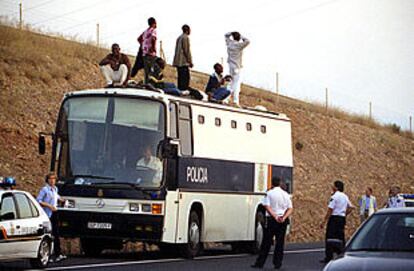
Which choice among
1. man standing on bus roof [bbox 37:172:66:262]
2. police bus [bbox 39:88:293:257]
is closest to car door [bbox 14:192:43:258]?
man standing on bus roof [bbox 37:172:66:262]

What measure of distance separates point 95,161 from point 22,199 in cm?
420

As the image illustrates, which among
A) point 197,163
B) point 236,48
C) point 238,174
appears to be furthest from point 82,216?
point 236,48

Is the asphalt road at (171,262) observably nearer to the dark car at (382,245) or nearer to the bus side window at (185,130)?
the bus side window at (185,130)

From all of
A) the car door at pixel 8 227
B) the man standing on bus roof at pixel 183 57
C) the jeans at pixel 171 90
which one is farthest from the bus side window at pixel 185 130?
the car door at pixel 8 227

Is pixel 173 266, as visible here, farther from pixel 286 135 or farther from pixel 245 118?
pixel 286 135

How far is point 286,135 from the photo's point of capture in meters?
33.0

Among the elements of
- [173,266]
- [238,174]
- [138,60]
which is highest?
[138,60]

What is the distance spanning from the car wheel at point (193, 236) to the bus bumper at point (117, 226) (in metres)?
1.66

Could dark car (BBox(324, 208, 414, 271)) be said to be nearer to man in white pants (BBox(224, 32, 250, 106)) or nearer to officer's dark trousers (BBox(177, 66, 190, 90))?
officer's dark trousers (BBox(177, 66, 190, 90))

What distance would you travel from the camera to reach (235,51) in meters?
34.9

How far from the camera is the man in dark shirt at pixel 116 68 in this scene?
88.1 feet

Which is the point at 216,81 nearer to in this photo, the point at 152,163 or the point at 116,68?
the point at 116,68

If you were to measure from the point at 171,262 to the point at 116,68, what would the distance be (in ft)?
16.2

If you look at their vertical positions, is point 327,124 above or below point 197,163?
above
